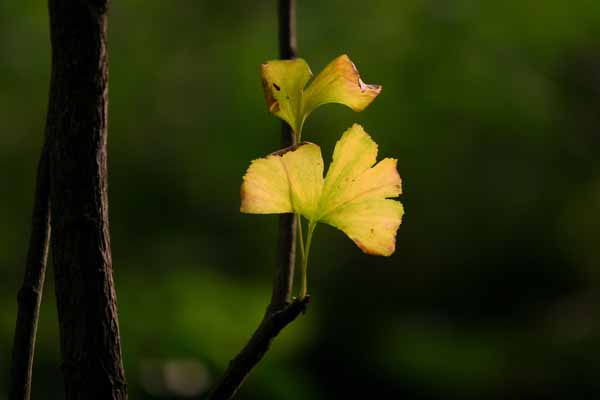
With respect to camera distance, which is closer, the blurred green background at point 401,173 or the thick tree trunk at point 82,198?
the thick tree trunk at point 82,198

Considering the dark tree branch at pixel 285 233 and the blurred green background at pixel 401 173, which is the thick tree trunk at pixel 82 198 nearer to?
the dark tree branch at pixel 285 233

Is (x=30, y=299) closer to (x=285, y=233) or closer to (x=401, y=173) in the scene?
(x=285, y=233)

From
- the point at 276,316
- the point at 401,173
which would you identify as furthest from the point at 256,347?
the point at 401,173

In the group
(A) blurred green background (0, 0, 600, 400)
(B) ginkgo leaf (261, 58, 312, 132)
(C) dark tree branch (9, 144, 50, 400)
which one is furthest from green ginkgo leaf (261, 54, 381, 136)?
(A) blurred green background (0, 0, 600, 400)

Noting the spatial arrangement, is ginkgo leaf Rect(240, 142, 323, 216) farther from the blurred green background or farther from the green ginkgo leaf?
the blurred green background

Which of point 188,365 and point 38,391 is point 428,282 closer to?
point 188,365

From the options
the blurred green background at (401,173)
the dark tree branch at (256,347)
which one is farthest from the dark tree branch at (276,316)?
the blurred green background at (401,173)
